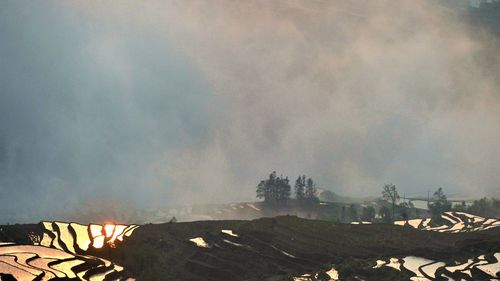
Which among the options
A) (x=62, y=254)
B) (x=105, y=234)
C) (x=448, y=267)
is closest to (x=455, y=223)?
(x=448, y=267)

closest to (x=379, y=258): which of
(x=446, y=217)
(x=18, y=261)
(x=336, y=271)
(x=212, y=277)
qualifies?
(x=336, y=271)

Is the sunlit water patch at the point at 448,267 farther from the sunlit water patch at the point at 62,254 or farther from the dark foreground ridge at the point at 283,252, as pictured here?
the sunlit water patch at the point at 62,254

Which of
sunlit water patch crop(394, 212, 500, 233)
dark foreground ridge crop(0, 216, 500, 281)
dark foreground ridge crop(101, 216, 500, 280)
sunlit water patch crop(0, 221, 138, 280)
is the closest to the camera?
sunlit water patch crop(0, 221, 138, 280)

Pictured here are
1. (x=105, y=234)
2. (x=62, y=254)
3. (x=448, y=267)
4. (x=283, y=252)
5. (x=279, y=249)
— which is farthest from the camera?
(x=279, y=249)

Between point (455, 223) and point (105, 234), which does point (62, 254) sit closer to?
point (105, 234)

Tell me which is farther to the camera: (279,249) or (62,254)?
(279,249)

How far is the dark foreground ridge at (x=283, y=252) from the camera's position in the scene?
35.5 m

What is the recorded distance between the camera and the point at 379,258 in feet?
141

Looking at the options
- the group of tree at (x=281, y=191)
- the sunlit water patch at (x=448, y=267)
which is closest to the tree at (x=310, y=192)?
the group of tree at (x=281, y=191)

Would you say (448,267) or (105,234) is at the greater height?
(105,234)

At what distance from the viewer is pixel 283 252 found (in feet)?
137

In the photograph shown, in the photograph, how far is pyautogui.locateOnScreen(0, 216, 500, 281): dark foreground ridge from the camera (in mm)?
35500

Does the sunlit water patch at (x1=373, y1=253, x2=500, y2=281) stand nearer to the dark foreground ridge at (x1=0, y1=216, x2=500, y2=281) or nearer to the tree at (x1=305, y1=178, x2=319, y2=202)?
the dark foreground ridge at (x1=0, y1=216, x2=500, y2=281)

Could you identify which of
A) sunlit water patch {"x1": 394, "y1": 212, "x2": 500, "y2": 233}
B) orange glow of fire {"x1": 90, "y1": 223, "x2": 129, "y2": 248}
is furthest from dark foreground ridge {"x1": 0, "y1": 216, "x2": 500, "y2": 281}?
sunlit water patch {"x1": 394, "y1": 212, "x2": 500, "y2": 233}
